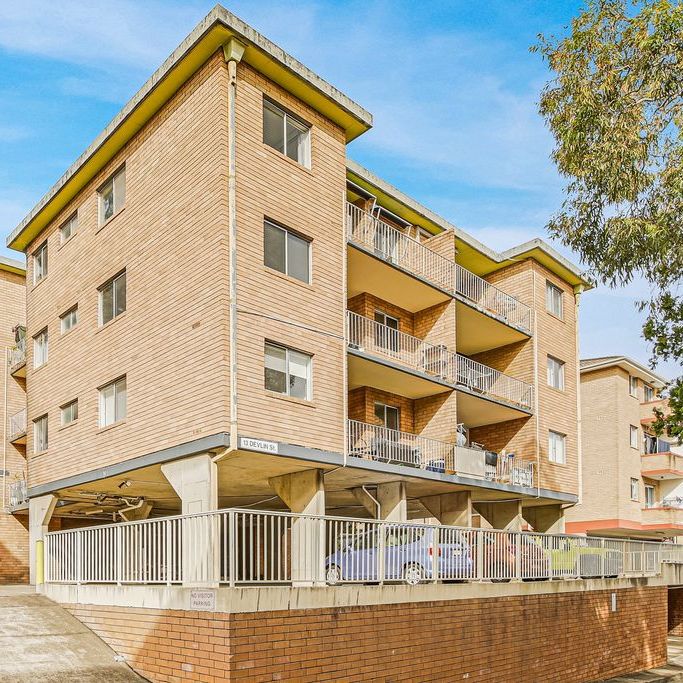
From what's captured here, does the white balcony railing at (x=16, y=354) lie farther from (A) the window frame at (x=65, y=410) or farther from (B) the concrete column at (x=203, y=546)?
(B) the concrete column at (x=203, y=546)

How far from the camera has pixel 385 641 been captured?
47.5ft

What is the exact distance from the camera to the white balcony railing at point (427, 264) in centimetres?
2259

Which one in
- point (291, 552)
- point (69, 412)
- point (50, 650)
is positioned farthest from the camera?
point (69, 412)

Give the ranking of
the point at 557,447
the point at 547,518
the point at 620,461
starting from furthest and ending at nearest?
the point at 620,461 < the point at 547,518 < the point at 557,447

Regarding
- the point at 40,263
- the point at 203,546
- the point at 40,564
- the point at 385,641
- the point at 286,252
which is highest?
the point at 40,263

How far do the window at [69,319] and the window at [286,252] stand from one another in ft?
24.3

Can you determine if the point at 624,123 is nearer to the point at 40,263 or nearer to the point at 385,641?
the point at 385,641

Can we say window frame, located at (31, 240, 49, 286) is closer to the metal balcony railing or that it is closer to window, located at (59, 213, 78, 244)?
window, located at (59, 213, 78, 244)

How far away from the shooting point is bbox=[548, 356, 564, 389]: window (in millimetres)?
29672

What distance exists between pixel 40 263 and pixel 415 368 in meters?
12.1

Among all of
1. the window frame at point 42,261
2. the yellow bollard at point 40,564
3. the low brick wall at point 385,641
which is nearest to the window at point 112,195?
the window frame at point 42,261

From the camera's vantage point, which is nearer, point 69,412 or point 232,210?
point 232,210

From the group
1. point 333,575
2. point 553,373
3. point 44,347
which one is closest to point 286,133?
point 333,575

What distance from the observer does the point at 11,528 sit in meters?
28.5
